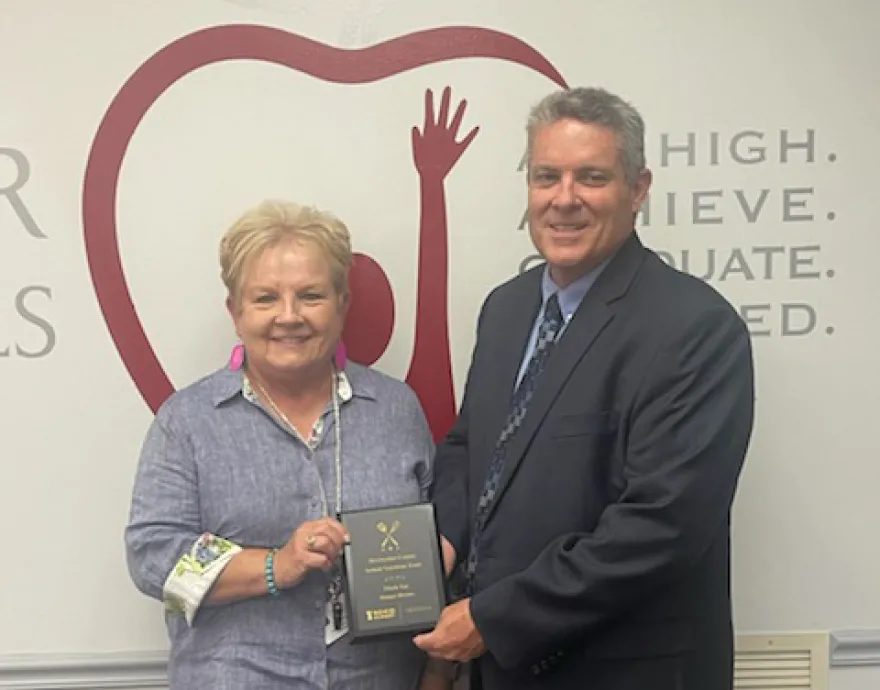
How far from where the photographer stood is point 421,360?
1832 millimetres

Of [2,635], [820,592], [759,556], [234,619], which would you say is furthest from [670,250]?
[2,635]

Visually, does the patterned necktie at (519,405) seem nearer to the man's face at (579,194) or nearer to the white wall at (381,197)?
the man's face at (579,194)

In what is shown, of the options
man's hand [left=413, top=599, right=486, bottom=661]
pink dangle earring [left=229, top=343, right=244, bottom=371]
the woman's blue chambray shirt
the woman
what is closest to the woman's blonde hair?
the woman

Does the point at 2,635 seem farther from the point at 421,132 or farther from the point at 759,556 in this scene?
the point at 759,556

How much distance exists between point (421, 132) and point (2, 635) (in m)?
1.28

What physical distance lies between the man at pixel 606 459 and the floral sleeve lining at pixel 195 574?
0.34 meters

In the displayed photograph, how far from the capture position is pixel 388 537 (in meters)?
1.43

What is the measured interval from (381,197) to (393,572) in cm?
72

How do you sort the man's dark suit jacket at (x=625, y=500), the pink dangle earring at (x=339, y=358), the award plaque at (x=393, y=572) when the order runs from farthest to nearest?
the pink dangle earring at (x=339, y=358)
the award plaque at (x=393, y=572)
the man's dark suit jacket at (x=625, y=500)

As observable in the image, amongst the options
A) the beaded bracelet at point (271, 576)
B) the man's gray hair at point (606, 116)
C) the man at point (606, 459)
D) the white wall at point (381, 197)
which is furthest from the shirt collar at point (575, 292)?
the beaded bracelet at point (271, 576)

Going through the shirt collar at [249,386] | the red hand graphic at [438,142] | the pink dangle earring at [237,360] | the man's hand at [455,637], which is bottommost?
the man's hand at [455,637]

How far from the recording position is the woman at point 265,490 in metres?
1.47

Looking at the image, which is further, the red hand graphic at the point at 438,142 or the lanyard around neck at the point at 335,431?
the red hand graphic at the point at 438,142

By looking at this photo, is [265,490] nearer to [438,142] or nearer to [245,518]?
[245,518]
